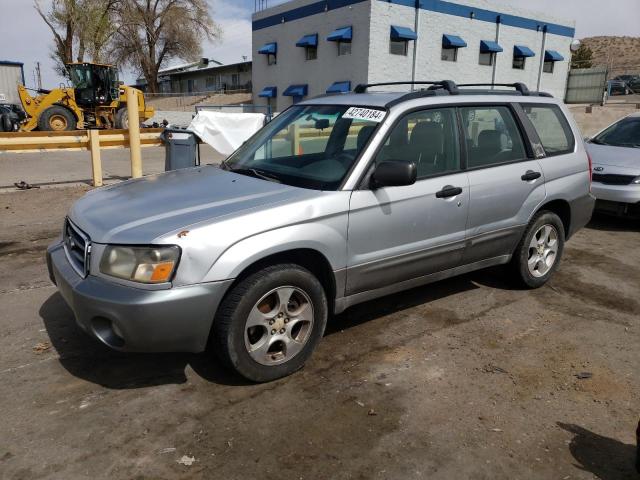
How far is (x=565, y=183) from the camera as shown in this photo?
498 centimetres

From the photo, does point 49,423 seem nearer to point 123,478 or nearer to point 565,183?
point 123,478

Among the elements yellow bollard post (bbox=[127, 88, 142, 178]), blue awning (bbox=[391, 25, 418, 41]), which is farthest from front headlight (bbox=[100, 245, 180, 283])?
blue awning (bbox=[391, 25, 418, 41])

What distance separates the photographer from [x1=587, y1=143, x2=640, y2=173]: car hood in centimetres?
762

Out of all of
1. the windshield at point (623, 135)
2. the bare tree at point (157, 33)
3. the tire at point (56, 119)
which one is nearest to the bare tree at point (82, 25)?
the bare tree at point (157, 33)

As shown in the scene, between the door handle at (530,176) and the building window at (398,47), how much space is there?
21707 mm

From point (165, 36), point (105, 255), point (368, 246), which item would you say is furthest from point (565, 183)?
point (165, 36)

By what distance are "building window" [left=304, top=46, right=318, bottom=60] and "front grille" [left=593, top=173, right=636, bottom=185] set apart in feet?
71.2

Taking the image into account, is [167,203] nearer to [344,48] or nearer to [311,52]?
[344,48]

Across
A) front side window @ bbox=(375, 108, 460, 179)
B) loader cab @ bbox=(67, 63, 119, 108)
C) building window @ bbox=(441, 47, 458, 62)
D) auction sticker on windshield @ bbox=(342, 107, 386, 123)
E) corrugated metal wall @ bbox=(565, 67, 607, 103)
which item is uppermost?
building window @ bbox=(441, 47, 458, 62)

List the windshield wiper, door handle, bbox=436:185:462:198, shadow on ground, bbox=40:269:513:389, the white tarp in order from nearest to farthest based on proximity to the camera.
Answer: shadow on ground, bbox=40:269:513:389 < the windshield wiper < door handle, bbox=436:185:462:198 < the white tarp

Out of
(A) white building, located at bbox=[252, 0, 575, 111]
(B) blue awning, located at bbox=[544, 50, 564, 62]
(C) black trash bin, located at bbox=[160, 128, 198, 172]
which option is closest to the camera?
(C) black trash bin, located at bbox=[160, 128, 198, 172]

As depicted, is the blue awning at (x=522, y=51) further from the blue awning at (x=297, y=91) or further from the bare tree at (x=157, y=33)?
the bare tree at (x=157, y=33)

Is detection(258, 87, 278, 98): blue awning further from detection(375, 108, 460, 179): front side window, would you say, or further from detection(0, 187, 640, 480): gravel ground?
detection(375, 108, 460, 179): front side window

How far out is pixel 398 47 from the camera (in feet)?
83.0
